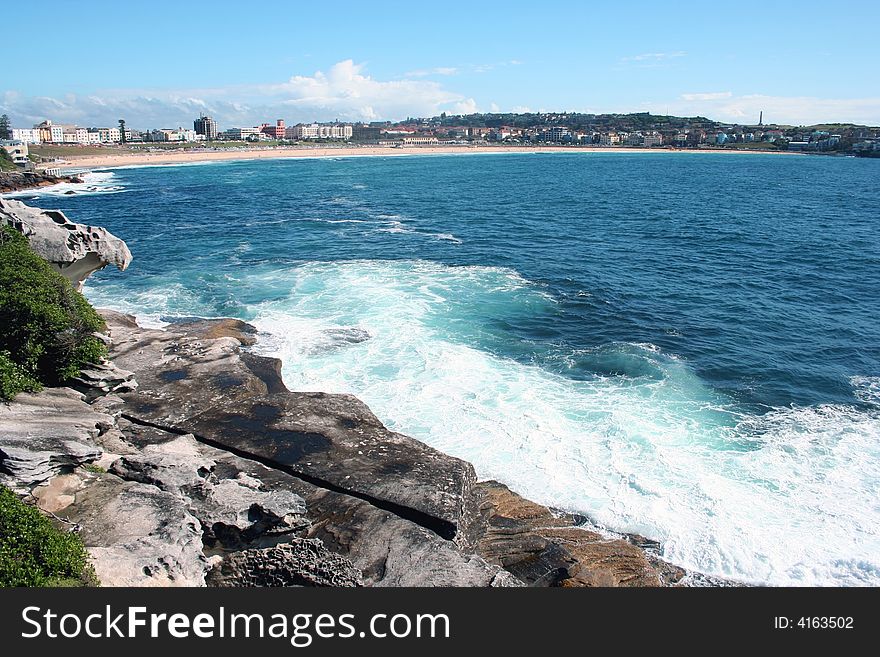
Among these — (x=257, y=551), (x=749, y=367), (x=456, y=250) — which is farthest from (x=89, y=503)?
(x=456, y=250)

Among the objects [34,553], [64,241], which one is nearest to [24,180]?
[64,241]

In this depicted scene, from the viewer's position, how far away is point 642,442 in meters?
20.8

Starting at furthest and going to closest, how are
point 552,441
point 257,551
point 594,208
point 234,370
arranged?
point 594,208 < point 234,370 < point 552,441 < point 257,551

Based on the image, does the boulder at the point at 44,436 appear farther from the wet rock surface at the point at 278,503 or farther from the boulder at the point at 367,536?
the boulder at the point at 367,536

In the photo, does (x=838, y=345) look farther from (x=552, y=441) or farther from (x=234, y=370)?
(x=234, y=370)

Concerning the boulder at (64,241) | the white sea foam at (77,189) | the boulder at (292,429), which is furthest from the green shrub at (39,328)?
the white sea foam at (77,189)

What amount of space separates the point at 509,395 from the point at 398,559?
38.7 feet

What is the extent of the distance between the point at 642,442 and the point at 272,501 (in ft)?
40.9

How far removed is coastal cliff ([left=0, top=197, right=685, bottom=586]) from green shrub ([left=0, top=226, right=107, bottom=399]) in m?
0.58

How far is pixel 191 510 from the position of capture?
46.2 ft

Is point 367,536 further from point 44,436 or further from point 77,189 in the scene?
point 77,189

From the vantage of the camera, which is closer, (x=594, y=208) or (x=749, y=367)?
(x=749, y=367)

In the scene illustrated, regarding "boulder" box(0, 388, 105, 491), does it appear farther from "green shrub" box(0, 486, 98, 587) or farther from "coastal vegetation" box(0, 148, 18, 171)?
"coastal vegetation" box(0, 148, 18, 171)

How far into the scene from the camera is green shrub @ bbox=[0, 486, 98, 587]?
9.66m
